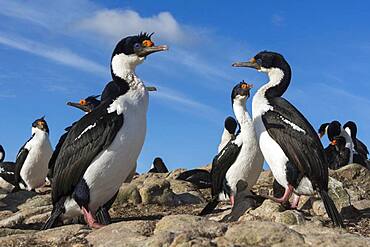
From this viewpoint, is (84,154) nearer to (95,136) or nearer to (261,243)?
(95,136)

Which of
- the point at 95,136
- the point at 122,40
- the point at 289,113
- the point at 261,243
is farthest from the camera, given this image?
the point at 289,113

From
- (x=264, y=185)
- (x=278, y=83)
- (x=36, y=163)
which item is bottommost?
(x=264, y=185)

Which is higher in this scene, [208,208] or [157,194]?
[157,194]

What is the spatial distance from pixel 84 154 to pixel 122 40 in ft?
5.62

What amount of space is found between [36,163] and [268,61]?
31.4 ft

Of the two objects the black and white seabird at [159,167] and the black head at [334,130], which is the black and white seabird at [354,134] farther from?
the black and white seabird at [159,167]

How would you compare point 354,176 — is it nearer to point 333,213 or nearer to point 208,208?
point 208,208

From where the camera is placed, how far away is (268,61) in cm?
956

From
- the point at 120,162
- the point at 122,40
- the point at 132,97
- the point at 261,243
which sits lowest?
the point at 261,243

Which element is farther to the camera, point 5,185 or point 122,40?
point 5,185

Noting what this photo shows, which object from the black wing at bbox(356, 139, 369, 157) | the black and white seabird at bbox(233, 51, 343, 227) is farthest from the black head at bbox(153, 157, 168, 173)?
the black and white seabird at bbox(233, 51, 343, 227)

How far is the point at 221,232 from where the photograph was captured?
5.41 m

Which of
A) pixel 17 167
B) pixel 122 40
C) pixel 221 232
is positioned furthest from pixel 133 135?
pixel 17 167

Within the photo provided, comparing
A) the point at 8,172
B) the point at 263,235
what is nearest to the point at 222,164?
the point at 263,235
